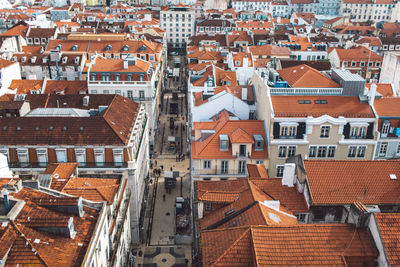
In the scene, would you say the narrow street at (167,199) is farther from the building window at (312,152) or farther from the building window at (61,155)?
the building window at (312,152)

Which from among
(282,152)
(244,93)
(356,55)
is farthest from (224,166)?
(356,55)

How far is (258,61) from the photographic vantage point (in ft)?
364

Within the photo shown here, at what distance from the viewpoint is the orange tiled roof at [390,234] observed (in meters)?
31.0

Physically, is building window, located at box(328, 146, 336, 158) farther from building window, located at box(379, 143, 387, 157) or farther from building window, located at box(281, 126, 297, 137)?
building window, located at box(379, 143, 387, 157)

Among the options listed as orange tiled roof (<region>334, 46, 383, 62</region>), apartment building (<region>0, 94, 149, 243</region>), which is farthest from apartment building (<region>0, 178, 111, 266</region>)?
orange tiled roof (<region>334, 46, 383, 62</region>)

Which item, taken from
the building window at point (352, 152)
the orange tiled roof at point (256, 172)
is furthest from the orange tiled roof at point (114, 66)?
the building window at point (352, 152)

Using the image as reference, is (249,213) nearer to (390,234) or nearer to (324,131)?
(390,234)

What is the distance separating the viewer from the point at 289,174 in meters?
45.5

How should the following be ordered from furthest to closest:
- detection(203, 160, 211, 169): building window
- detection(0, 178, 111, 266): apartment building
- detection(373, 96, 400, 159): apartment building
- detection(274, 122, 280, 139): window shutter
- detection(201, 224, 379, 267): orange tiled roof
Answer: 1. detection(373, 96, 400, 159): apartment building
2. detection(274, 122, 280, 139): window shutter
3. detection(203, 160, 211, 169): building window
4. detection(201, 224, 379, 267): orange tiled roof
5. detection(0, 178, 111, 266): apartment building

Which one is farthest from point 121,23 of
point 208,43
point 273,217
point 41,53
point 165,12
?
point 273,217

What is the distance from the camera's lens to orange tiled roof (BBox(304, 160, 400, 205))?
4231 centimetres

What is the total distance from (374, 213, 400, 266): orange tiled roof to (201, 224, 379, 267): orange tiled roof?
1490mm

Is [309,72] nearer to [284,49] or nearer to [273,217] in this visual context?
[273,217]

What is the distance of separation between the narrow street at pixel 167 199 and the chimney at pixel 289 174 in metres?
18.4
